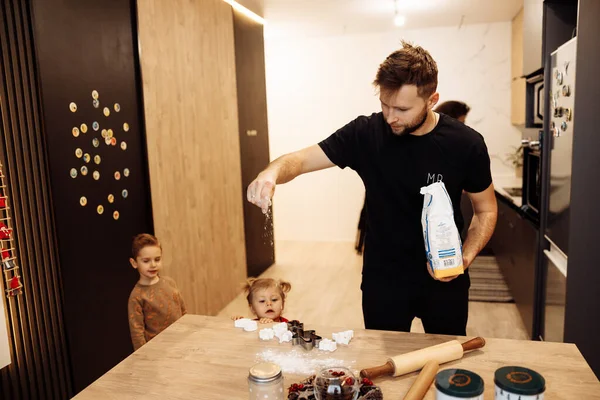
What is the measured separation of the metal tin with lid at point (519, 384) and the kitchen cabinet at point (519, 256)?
2.18m

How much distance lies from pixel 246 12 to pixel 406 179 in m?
3.33

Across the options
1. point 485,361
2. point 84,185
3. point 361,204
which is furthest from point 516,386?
point 361,204

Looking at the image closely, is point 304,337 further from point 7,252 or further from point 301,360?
point 7,252

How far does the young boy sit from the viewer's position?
92.6 inches

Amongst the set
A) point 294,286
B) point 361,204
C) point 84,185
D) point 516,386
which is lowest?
point 294,286

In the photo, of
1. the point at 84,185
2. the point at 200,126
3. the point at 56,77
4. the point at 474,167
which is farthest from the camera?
the point at 200,126

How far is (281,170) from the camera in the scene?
1737 millimetres

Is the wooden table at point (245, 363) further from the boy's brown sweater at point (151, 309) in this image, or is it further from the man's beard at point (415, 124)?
the boy's brown sweater at point (151, 309)

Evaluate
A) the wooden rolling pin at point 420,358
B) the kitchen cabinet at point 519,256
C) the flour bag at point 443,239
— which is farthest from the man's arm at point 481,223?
the kitchen cabinet at point 519,256

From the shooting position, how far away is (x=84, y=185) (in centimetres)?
249

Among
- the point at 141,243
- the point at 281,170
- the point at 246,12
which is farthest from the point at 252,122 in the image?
the point at 281,170

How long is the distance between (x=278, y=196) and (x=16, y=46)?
14.7ft

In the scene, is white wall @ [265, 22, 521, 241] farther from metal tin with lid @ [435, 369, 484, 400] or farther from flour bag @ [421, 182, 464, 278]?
metal tin with lid @ [435, 369, 484, 400]

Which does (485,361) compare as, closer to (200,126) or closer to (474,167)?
(474,167)
